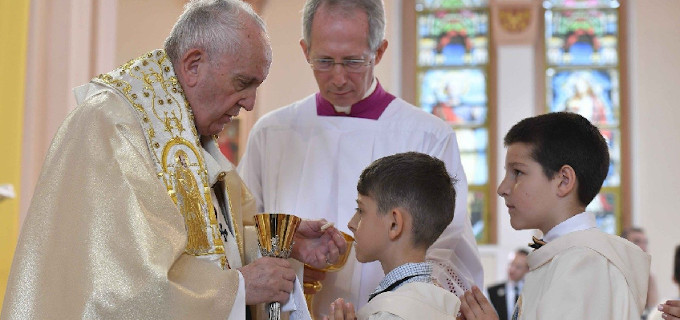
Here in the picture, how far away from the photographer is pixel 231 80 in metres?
3.50

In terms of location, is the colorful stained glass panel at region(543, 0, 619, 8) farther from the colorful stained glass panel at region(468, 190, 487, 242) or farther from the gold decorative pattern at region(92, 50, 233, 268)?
the gold decorative pattern at region(92, 50, 233, 268)

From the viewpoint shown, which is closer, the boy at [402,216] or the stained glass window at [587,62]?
the boy at [402,216]

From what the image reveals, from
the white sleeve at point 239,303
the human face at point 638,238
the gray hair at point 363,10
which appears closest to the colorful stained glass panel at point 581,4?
the human face at point 638,238

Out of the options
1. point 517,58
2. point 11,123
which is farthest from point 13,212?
point 517,58

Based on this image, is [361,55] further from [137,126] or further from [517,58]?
[517,58]

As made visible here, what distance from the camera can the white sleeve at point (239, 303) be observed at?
126 inches

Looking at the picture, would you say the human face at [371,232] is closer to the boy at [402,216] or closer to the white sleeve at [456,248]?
the boy at [402,216]

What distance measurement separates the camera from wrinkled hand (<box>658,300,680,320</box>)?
353 cm

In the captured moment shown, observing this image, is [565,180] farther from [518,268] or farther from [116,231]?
[518,268]

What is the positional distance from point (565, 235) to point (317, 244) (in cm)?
94

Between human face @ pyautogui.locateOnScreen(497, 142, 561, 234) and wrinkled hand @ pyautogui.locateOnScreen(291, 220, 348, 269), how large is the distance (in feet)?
2.12

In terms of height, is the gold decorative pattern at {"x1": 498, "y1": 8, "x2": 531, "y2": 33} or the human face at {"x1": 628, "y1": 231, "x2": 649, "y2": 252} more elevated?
the gold decorative pattern at {"x1": 498, "y1": 8, "x2": 531, "y2": 33}

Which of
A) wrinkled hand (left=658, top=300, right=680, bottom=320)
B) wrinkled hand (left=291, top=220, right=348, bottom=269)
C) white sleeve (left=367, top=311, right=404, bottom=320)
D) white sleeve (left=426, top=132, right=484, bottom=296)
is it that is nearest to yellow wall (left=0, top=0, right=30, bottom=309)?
wrinkled hand (left=291, top=220, right=348, bottom=269)

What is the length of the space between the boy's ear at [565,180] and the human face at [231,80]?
1116mm
